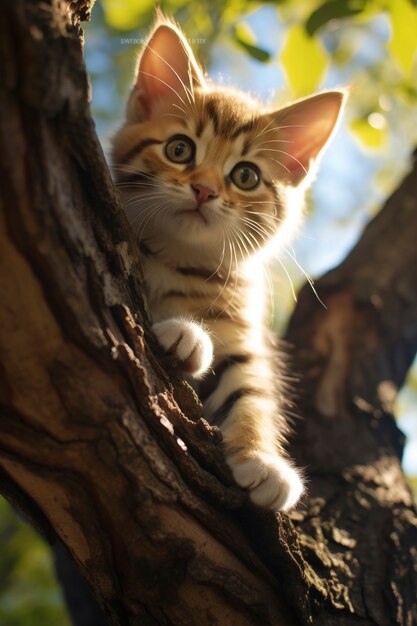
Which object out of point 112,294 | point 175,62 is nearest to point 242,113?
point 175,62

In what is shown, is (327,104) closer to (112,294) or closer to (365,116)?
(365,116)

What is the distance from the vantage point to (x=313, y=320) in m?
2.32

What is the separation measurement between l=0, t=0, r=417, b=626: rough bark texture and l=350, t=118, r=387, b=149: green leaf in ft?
4.41

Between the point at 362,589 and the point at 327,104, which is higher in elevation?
the point at 327,104

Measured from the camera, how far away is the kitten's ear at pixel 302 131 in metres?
Answer: 1.94

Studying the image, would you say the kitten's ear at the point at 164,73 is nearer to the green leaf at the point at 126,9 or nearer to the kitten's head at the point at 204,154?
the kitten's head at the point at 204,154

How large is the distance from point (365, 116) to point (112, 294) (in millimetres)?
1589

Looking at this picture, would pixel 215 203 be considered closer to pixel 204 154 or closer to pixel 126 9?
pixel 204 154

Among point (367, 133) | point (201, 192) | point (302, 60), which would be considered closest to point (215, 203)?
point (201, 192)

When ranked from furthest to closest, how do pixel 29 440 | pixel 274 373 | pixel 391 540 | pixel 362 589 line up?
pixel 274 373 → pixel 391 540 → pixel 362 589 → pixel 29 440

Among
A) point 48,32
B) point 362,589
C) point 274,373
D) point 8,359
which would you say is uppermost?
point 48,32

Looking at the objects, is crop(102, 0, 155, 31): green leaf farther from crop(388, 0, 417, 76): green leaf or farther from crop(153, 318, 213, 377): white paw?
crop(153, 318, 213, 377): white paw

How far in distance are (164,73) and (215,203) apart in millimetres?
551

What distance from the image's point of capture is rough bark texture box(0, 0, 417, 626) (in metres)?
0.81
